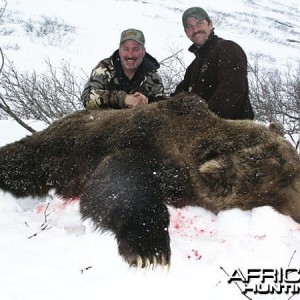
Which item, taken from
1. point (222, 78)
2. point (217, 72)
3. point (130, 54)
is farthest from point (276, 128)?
point (130, 54)

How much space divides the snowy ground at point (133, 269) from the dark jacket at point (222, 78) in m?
1.52

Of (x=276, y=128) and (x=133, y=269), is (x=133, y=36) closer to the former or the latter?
(x=276, y=128)

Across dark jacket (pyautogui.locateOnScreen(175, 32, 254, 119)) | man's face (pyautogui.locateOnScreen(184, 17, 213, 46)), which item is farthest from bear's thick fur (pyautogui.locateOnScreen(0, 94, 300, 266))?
man's face (pyautogui.locateOnScreen(184, 17, 213, 46))

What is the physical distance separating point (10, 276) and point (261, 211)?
1645 mm

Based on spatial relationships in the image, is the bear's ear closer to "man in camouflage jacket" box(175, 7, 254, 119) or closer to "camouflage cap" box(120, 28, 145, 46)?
"man in camouflage jacket" box(175, 7, 254, 119)

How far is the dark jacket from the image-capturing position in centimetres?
441

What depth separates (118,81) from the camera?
5.09m

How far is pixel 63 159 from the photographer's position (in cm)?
362

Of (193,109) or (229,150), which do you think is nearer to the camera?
(229,150)

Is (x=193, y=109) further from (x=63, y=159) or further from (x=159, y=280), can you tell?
(x=159, y=280)

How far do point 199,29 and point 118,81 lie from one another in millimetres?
1074

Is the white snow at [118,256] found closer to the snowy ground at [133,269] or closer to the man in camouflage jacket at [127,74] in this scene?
the snowy ground at [133,269]

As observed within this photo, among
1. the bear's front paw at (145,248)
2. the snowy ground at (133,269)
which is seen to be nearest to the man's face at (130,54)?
the snowy ground at (133,269)

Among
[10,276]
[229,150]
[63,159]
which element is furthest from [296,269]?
[63,159]
